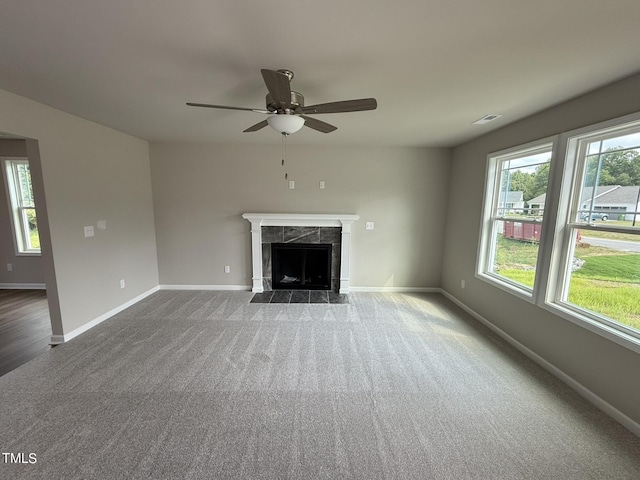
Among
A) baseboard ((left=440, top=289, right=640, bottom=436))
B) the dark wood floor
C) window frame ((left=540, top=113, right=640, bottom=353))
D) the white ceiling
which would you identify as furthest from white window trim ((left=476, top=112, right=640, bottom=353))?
the dark wood floor

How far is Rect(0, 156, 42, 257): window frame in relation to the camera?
4.01 meters

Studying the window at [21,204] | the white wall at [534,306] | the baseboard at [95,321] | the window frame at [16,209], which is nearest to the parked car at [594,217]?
the white wall at [534,306]

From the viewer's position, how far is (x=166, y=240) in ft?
14.0

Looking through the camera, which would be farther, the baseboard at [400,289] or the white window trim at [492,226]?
the baseboard at [400,289]

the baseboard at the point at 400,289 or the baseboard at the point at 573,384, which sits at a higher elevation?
the baseboard at the point at 400,289

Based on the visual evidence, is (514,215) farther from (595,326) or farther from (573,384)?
(573,384)

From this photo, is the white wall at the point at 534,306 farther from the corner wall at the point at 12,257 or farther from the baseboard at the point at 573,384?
the corner wall at the point at 12,257

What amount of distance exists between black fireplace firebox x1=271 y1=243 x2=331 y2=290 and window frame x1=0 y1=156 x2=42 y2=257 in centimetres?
395

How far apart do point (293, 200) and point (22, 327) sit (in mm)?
3736

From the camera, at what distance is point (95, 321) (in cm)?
310

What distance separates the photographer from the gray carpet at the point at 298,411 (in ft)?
4.86

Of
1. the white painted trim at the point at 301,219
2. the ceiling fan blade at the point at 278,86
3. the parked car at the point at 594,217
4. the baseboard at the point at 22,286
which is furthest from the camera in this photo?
the baseboard at the point at 22,286

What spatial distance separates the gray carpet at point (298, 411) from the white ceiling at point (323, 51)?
2.39m

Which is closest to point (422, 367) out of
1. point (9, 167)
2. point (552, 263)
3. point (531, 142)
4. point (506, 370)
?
point (506, 370)
